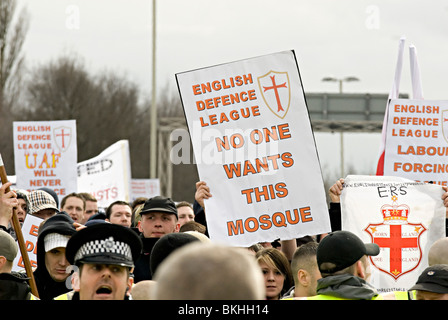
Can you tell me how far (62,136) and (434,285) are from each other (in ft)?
32.1

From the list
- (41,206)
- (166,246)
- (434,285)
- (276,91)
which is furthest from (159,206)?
(434,285)

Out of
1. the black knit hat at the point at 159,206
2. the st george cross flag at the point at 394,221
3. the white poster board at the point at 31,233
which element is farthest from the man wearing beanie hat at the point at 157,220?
the st george cross flag at the point at 394,221

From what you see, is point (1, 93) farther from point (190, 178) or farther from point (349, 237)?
point (349, 237)

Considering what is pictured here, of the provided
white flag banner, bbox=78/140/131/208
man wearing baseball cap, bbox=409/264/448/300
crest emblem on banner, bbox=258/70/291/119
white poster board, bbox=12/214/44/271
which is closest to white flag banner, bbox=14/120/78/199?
white flag banner, bbox=78/140/131/208

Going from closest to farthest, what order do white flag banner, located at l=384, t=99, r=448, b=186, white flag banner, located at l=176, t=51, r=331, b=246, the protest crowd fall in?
the protest crowd
white flag banner, located at l=176, t=51, r=331, b=246
white flag banner, located at l=384, t=99, r=448, b=186

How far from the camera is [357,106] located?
1646 inches

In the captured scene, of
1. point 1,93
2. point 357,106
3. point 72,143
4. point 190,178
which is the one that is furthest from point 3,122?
point 72,143

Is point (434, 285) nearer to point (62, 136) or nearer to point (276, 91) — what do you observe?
point (276, 91)

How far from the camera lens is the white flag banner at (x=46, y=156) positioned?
542 inches

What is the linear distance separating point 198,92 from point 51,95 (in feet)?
149

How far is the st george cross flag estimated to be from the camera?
276 inches

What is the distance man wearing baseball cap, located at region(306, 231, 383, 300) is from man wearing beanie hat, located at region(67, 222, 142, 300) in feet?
3.27

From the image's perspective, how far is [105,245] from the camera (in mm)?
4770

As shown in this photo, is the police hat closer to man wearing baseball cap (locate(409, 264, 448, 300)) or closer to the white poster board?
man wearing baseball cap (locate(409, 264, 448, 300))
